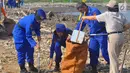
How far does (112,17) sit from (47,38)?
6840 millimetres

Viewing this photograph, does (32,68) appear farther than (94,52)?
Yes

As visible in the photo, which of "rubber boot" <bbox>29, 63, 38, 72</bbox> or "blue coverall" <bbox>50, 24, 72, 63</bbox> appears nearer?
"blue coverall" <bbox>50, 24, 72, 63</bbox>

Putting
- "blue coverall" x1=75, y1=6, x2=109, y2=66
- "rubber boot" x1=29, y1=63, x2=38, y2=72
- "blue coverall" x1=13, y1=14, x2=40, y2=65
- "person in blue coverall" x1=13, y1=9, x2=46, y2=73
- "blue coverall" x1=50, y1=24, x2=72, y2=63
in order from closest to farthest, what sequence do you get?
1. "person in blue coverall" x1=13, y1=9, x2=46, y2=73
2. "blue coverall" x1=13, y1=14, x2=40, y2=65
3. "blue coverall" x1=50, y1=24, x2=72, y2=63
4. "blue coverall" x1=75, y1=6, x2=109, y2=66
5. "rubber boot" x1=29, y1=63, x2=38, y2=72

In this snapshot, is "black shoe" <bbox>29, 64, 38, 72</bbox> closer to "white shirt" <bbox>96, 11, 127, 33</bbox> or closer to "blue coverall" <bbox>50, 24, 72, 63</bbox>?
"blue coverall" <bbox>50, 24, 72, 63</bbox>

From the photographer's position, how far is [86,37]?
10516 millimetres

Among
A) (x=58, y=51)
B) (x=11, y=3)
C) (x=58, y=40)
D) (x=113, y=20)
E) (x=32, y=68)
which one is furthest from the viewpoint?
(x=11, y=3)

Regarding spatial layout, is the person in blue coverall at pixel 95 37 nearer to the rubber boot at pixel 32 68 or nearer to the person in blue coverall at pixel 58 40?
the person in blue coverall at pixel 58 40

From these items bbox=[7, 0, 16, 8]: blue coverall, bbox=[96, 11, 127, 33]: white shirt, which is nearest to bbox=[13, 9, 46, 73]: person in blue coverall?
bbox=[96, 11, 127, 33]: white shirt

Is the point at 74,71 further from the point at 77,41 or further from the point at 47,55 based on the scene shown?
the point at 47,55

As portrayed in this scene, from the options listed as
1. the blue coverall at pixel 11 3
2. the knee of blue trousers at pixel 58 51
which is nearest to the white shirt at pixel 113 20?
Result: the knee of blue trousers at pixel 58 51

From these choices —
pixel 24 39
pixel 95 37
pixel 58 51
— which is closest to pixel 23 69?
pixel 24 39

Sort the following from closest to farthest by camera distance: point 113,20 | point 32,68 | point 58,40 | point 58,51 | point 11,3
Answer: point 113,20 → point 58,40 → point 58,51 → point 32,68 → point 11,3

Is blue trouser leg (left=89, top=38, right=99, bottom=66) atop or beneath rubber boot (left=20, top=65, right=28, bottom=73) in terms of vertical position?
atop

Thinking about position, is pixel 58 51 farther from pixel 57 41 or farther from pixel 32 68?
pixel 32 68
